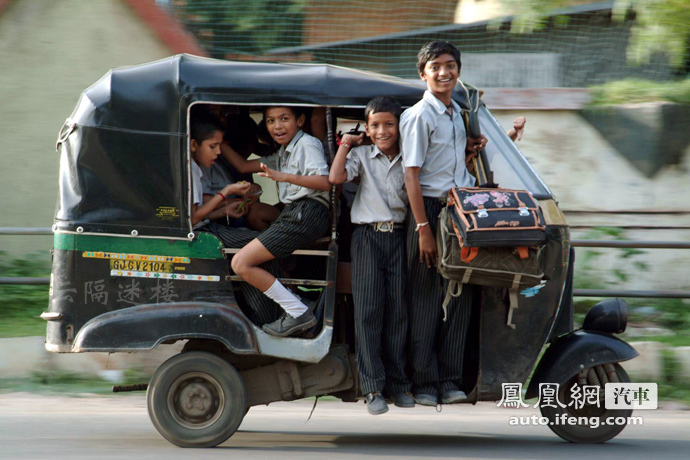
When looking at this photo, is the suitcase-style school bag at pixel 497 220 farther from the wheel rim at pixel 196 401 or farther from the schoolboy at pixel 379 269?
the wheel rim at pixel 196 401

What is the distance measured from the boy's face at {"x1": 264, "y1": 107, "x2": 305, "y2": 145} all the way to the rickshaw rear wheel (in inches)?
51.5

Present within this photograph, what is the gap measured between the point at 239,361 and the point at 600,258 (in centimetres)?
471

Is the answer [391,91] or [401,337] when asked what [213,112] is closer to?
[391,91]

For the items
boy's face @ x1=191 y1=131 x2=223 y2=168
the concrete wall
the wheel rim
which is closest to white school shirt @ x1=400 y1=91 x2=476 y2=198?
boy's face @ x1=191 y1=131 x2=223 y2=168

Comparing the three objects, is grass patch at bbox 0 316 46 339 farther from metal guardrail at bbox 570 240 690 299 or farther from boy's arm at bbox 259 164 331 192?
metal guardrail at bbox 570 240 690 299

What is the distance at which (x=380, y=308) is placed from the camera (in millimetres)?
4871

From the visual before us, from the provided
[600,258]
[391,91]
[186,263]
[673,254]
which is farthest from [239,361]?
[673,254]

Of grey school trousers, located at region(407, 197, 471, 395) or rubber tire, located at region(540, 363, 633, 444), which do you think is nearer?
grey school trousers, located at region(407, 197, 471, 395)

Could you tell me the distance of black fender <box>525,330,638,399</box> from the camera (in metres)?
4.95

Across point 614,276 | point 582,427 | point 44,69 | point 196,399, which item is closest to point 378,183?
point 196,399

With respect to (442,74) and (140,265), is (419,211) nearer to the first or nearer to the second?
(442,74)

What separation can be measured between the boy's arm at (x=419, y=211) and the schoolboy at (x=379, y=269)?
0.58 feet

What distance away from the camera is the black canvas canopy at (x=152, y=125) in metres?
4.74

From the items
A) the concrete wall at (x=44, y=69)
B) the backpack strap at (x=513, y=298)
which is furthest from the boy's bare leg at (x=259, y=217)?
the concrete wall at (x=44, y=69)
